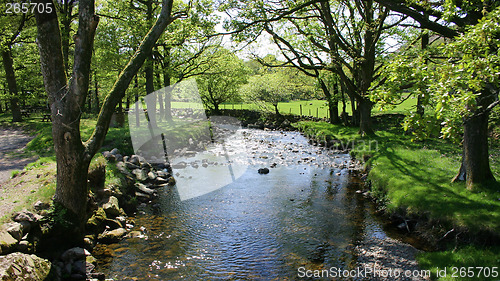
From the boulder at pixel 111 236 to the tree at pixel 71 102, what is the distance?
2.53ft

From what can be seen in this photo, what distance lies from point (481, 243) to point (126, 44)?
2496cm

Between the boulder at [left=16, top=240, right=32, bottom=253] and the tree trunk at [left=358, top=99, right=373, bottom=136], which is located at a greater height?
the tree trunk at [left=358, top=99, right=373, bottom=136]

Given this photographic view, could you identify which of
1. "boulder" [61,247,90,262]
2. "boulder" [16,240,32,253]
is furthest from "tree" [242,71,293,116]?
"boulder" [16,240,32,253]

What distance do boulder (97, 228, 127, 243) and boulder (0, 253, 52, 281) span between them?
2209mm

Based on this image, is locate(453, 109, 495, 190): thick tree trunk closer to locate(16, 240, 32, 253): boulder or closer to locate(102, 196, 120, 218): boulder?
locate(102, 196, 120, 218): boulder

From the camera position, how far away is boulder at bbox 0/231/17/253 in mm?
6406

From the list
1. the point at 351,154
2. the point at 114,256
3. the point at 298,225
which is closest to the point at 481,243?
the point at 298,225

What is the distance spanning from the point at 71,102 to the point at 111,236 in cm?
421

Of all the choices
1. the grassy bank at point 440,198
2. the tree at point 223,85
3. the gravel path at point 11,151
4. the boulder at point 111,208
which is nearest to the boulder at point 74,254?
the boulder at point 111,208

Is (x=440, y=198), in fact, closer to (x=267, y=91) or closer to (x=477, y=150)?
(x=477, y=150)

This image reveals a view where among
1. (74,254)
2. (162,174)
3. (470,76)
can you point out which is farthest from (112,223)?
(470,76)

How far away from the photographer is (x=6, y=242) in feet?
21.4

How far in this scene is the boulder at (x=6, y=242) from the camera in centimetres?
641

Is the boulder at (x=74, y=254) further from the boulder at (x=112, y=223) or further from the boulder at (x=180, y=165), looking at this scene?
the boulder at (x=180, y=165)
